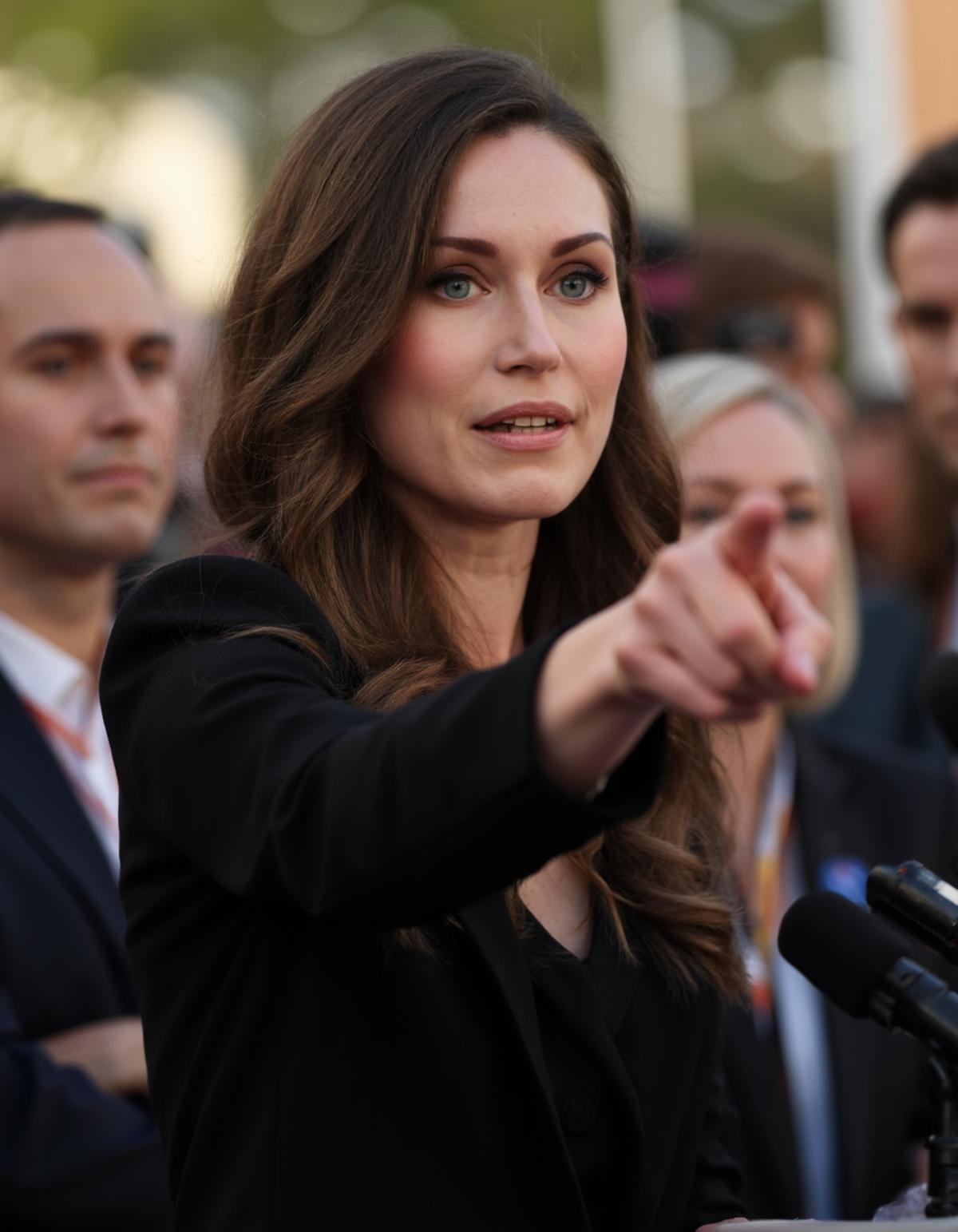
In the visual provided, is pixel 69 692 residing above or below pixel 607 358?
below

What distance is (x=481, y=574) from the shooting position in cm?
266

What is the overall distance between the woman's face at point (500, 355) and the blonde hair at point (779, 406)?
198 cm

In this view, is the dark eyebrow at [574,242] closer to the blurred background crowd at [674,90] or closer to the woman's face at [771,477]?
the woman's face at [771,477]

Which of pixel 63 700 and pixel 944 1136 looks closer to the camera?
pixel 944 1136

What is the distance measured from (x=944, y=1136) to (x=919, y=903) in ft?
1.02

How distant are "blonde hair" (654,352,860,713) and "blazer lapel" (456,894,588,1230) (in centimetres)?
240

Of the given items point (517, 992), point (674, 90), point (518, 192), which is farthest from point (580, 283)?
point (674, 90)

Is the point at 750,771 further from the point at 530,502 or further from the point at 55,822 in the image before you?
the point at 530,502

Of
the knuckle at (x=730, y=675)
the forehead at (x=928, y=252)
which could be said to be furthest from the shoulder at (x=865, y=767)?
the knuckle at (x=730, y=675)

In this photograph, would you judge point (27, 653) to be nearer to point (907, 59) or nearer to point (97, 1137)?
point (97, 1137)

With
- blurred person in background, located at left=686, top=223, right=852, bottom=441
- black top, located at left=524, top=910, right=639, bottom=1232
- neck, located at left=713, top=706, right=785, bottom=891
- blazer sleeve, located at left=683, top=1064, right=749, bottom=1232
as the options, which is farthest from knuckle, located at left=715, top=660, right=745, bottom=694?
blurred person in background, located at left=686, top=223, right=852, bottom=441

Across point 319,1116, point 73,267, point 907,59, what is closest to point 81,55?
point 907,59

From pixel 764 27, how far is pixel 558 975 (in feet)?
55.2

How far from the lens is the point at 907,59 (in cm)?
1589
